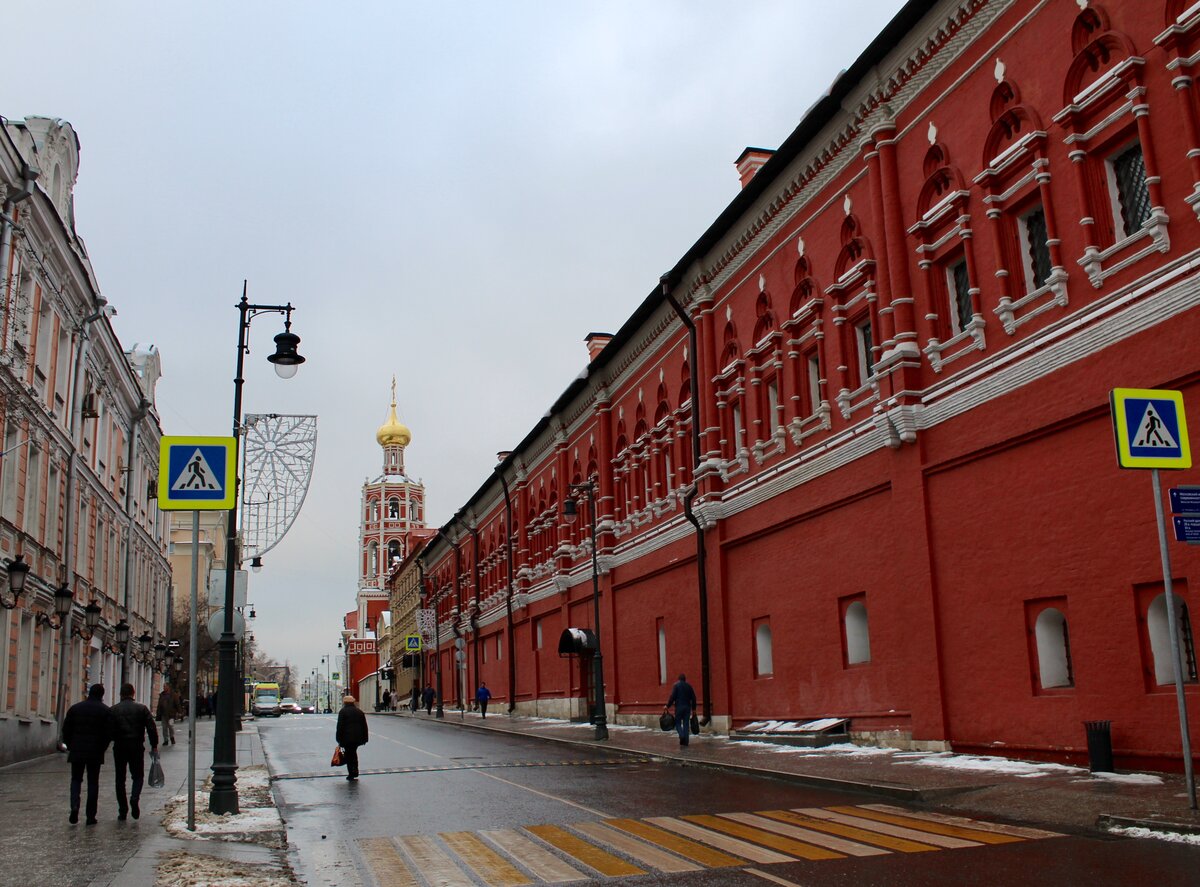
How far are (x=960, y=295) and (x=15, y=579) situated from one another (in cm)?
1853

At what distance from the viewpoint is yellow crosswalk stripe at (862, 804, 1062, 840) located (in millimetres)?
10133

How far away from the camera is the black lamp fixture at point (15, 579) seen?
22109 millimetres

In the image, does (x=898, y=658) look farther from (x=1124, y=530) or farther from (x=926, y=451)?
(x=1124, y=530)

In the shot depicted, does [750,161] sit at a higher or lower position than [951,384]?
higher

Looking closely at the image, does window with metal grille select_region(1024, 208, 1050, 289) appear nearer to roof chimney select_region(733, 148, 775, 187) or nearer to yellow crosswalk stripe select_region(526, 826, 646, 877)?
yellow crosswalk stripe select_region(526, 826, 646, 877)

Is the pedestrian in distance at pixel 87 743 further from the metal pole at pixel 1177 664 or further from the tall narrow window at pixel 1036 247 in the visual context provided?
the tall narrow window at pixel 1036 247

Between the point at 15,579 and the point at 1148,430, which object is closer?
the point at 1148,430

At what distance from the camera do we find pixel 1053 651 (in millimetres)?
15562

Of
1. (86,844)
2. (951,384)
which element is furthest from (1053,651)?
(86,844)

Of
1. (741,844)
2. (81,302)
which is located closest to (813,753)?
(741,844)

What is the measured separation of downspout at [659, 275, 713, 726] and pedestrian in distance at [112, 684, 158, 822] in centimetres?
1535

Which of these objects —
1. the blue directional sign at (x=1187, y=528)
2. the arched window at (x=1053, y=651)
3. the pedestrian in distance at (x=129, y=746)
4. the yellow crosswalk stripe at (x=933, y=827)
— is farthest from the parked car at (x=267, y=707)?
the blue directional sign at (x=1187, y=528)

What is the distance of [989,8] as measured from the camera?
55.6ft

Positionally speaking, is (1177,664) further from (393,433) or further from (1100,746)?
(393,433)
